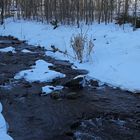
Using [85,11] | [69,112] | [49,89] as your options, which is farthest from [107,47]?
[85,11]

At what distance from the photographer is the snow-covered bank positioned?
12.0 m

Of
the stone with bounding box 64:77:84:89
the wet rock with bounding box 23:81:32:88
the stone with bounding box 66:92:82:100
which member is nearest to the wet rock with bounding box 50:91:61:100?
the stone with bounding box 66:92:82:100

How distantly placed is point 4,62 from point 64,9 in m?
10.5

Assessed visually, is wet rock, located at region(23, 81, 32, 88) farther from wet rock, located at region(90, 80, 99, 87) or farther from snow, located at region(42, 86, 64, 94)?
wet rock, located at region(90, 80, 99, 87)

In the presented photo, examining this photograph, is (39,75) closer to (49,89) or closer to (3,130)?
(49,89)

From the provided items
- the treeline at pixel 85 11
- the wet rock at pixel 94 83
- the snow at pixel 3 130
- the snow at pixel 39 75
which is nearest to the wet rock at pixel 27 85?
the snow at pixel 39 75

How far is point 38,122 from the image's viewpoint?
8461 millimetres

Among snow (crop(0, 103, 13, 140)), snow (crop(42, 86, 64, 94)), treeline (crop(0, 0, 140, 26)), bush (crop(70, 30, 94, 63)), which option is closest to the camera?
snow (crop(0, 103, 13, 140))

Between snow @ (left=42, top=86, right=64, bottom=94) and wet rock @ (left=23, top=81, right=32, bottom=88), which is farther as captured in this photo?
wet rock @ (left=23, top=81, right=32, bottom=88)

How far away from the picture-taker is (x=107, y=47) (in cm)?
1584

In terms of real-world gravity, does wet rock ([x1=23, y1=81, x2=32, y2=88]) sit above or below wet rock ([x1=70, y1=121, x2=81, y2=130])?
A: below

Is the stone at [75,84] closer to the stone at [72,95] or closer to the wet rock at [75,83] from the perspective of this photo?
the wet rock at [75,83]

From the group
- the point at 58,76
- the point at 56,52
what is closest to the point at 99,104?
the point at 58,76

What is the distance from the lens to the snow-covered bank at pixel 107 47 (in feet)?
39.3
